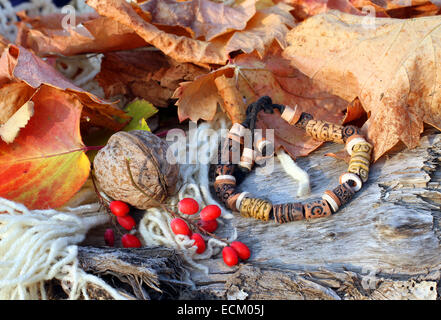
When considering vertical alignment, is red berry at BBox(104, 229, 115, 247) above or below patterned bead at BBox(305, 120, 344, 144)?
below

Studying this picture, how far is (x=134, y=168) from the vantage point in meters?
1.12

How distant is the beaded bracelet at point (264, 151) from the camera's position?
1116 millimetres

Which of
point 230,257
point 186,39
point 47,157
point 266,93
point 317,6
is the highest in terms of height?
point 317,6

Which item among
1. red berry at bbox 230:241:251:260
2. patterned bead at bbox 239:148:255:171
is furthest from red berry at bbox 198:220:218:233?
patterned bead at bbox 239:148:255:171

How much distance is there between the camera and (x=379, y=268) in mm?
955

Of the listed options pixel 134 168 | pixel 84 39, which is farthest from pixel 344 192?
pixel 84 39

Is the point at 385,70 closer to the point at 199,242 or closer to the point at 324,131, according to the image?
the point at 324,131

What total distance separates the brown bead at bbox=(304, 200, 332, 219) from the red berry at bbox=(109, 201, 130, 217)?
0.49 meters

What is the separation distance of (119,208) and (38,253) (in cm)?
25

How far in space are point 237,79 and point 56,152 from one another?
601 millimetres

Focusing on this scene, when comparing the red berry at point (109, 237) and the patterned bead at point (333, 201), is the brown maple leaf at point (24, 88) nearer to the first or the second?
the red berry at point (109, 237)

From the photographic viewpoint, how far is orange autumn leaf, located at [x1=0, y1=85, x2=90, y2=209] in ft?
3.76

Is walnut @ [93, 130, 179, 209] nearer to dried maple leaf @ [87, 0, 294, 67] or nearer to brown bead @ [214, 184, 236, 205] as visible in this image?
brown bead @ [214, 184, 236, 205]

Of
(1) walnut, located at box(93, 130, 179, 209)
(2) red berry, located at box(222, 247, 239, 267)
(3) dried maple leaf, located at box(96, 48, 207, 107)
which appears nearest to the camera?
(2) red berry, located at box(222, 247, 239, 267)
